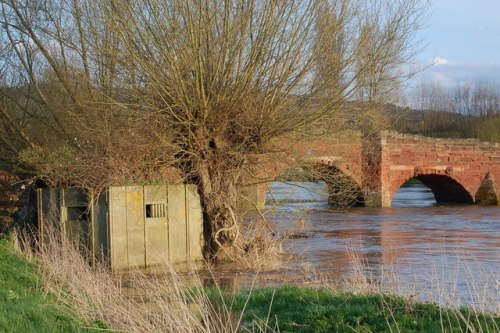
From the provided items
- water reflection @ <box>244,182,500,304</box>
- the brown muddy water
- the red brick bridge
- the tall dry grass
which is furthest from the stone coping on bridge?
the tall dry grass

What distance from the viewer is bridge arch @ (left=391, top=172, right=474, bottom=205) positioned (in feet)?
130

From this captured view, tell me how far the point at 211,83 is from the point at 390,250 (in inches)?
311

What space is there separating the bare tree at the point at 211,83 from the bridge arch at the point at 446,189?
23169 millimetres

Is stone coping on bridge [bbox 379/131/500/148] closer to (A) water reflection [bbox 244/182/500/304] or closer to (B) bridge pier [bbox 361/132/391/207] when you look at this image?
(B) bridge pier [bbox 361/132/391/207]

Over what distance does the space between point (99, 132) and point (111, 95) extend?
75cm

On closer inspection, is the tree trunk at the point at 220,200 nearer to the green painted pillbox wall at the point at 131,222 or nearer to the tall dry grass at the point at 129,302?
the green painted pillbox wall at the point at 131,222

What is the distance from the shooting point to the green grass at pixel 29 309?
7.82m

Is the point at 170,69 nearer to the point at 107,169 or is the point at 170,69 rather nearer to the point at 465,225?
the point at 107,169

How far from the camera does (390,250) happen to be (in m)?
20.4

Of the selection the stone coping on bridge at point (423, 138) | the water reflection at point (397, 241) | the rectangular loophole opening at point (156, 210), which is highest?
the stone coping on bridge at point (423, 138)

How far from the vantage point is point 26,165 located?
59.9 ft

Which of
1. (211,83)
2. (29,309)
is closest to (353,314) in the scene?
(29,309)

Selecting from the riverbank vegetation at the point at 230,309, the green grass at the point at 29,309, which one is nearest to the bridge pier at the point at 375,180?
the riverbank vegetation at the point at 230,309

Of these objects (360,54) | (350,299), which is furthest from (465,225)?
(350,299)
